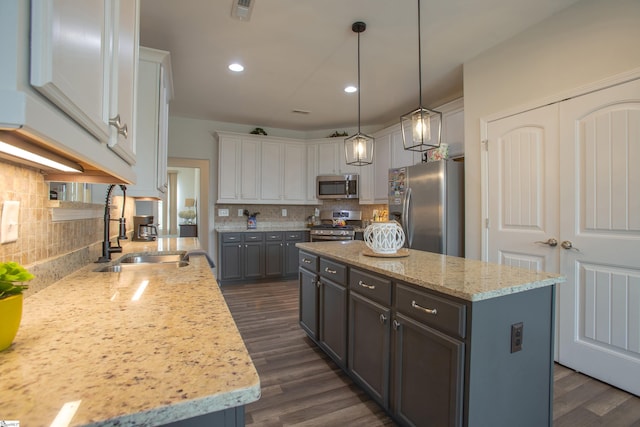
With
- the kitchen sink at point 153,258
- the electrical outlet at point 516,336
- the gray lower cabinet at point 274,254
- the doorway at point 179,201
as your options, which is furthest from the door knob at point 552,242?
the doorway at point 179,201

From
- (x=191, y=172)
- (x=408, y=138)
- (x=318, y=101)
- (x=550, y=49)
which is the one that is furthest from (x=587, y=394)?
(x=191, y=172)

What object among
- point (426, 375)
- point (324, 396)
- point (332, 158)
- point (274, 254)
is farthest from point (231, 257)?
point (426, 375)

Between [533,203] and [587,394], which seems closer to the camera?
[587,394]

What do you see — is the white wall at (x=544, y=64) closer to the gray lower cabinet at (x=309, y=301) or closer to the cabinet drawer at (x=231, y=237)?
the gray lower cabinet at (x=309, y=301)

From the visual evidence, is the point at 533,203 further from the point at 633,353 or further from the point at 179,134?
the point at 179,134

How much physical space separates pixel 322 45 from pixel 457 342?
274 cm

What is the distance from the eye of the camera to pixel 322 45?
2.94 m

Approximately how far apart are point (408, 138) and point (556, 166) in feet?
6.80

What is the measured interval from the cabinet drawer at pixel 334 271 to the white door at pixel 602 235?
1.71 metres

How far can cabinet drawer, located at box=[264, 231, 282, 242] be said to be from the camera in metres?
5.21

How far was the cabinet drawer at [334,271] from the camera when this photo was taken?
214 centimetres

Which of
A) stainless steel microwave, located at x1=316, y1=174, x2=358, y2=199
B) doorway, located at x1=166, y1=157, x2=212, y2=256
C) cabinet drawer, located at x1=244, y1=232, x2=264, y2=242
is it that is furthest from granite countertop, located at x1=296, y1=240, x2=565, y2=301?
doorway, located at x1=166, y1=157, x2=212, y2=256

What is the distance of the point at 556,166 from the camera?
243 cm

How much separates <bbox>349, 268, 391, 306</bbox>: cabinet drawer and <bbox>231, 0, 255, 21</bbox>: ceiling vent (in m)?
2.08
